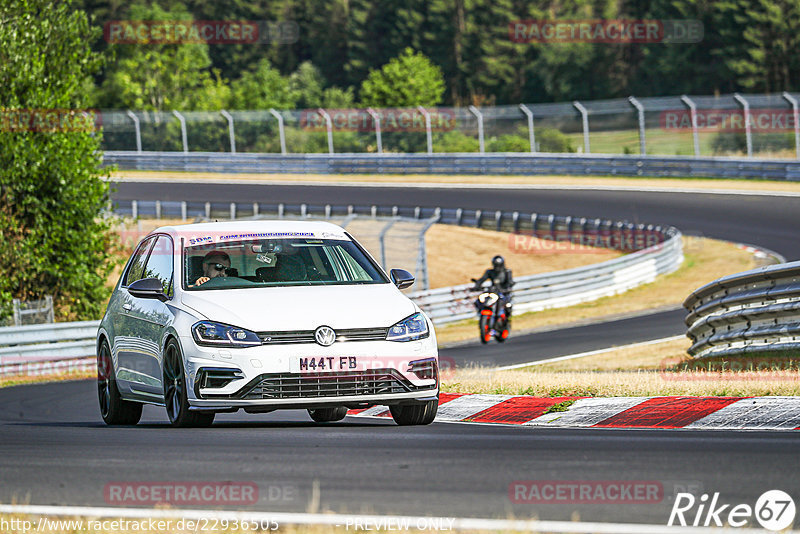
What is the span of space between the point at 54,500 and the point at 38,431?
12.3ft

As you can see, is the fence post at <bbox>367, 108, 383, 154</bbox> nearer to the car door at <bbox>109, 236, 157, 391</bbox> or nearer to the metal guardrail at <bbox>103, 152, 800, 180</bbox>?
the metal guardrail at <bbox>103, 152, 800, 180</bbox>

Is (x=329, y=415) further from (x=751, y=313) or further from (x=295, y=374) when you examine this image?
(x=751, y=313)

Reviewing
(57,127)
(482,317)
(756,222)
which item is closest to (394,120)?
(756,222)

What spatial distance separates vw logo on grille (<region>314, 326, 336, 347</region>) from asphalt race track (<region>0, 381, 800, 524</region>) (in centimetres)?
60

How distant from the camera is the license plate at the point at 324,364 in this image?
8.17 metres

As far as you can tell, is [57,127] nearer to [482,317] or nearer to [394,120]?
[482,317]

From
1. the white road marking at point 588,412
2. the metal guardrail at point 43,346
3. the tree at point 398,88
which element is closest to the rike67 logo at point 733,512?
the white road marking at point 588,412

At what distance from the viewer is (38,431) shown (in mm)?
9242

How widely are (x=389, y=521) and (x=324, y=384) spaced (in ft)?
11.1

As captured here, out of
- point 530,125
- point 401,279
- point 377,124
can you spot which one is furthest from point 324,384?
point 377,124

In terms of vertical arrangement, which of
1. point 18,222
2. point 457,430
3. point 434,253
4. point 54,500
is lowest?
point 434,253

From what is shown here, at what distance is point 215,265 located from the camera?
9227mm

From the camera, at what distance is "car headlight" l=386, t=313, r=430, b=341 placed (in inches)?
332

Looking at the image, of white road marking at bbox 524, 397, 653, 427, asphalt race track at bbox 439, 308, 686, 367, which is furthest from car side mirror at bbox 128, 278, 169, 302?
asphalt race track at bbox 439, 308, 686, 367
